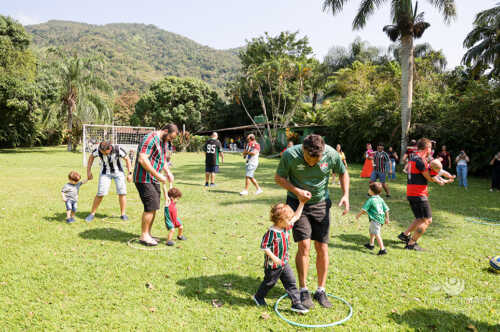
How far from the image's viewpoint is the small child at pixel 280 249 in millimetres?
3320

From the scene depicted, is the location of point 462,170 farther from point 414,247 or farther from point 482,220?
point 414,247

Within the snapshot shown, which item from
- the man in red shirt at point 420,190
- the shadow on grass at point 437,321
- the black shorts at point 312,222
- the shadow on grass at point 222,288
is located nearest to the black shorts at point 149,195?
the shadow on grass at point 222,288

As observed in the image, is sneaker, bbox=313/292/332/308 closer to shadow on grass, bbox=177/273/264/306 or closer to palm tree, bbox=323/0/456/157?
shadow on grass, bbox=177/273/264/306

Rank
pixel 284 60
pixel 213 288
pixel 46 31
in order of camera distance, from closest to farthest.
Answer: pixel 213 288
pixel 284 60
pixel 46 31

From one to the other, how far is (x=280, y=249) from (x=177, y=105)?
47.1 metres

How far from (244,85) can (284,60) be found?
5107mm

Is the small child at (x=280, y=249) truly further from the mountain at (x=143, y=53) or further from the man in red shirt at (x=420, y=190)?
the mountain at (x=143, y=53)

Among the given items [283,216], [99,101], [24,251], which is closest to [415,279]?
[283,216]

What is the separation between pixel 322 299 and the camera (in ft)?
11.9

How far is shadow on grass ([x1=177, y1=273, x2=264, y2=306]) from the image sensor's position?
3.73 m

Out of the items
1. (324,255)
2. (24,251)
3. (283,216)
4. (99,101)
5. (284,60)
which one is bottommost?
(24,251)

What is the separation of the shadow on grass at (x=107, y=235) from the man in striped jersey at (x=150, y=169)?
594 millimetres

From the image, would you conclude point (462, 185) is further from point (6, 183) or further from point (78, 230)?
point (6, 183)

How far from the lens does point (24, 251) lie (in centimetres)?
496
